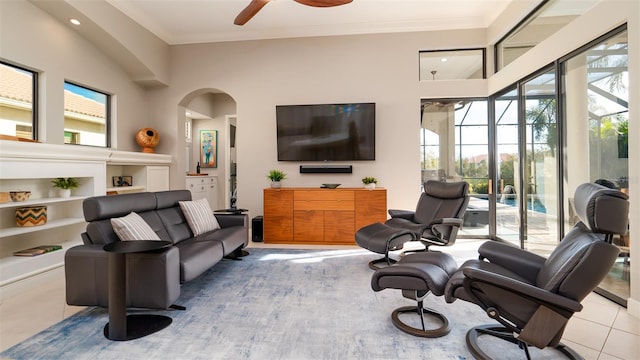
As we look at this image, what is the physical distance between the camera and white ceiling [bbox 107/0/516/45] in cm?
413

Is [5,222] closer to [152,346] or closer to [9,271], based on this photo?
[9,271]

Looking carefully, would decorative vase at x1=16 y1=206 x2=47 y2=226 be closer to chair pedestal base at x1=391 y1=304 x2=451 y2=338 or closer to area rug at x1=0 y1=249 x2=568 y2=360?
area rug at x1=0 y1=249 x2=568 y2=360

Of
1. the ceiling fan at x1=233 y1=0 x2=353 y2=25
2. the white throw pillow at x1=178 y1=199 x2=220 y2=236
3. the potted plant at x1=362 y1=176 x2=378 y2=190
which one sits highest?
the ceiling fan at x1=233 y1=0 x2=353 y2=25

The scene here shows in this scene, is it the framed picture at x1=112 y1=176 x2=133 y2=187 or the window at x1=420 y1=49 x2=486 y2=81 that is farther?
the window at x1=420 y1=49 x2=486 y2=81

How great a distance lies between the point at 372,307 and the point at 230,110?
A: 19.5ft

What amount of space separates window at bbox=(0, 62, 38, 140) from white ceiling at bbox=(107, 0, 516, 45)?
4.93 ft

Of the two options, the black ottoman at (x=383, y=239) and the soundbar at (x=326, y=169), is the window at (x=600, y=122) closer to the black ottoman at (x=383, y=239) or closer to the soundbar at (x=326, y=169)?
the black ottoman at (x=383, y=239)

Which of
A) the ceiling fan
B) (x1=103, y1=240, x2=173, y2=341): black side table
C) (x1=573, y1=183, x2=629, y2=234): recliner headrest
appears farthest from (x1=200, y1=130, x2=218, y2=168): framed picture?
(x1=573, y1=183, x2=629, y2=234): recliner headrest

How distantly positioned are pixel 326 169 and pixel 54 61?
383 centimetres

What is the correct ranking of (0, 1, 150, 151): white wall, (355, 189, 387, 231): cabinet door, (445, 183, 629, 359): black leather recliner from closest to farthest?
(445, 183, 629, 359): black leather recliner
(0, 1, 150, 151): white wall
(355, 189, 387, 231): cabinet door

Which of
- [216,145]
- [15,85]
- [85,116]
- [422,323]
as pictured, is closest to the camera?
[422,323]

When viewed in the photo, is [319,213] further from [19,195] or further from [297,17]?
[19,195]

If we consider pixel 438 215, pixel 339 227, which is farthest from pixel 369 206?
pixel 438 215

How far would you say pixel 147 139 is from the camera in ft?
16.1
